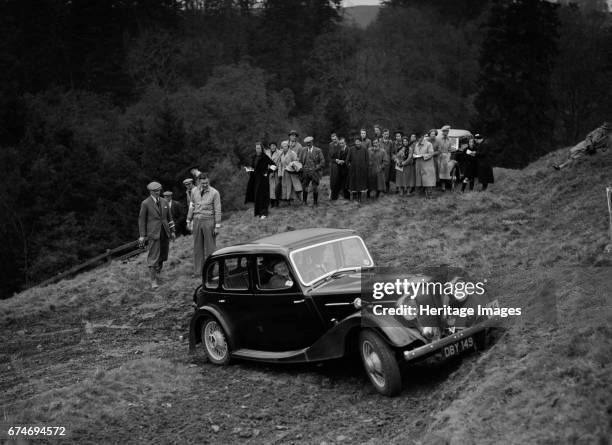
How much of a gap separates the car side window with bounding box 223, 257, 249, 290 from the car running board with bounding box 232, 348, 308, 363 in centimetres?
93

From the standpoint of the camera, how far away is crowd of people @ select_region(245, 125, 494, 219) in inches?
792

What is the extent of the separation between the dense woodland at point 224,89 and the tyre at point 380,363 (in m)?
32.5

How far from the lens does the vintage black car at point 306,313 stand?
779 centimetres

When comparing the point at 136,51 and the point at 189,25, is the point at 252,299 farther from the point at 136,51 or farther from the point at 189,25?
→ the point at 189,25

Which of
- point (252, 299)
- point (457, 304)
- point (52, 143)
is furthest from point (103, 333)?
point (52, 143)

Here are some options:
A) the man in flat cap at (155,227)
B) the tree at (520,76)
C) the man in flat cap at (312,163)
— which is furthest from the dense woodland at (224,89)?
the man in flat cap at (155,227)

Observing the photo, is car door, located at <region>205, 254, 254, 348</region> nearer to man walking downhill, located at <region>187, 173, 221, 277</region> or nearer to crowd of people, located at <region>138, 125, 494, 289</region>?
man walking downhill, located at <region>187, 173, 221, 277</region>

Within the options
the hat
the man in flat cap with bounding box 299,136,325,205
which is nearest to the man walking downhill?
the hat

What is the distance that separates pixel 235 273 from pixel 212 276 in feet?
1.86

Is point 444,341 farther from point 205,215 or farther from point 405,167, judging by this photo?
point 405,167

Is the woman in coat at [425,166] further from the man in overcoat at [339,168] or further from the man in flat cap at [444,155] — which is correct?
the man in overcoat at [339,168]

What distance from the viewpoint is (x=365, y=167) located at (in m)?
20.6

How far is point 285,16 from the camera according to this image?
6675 centimetres
